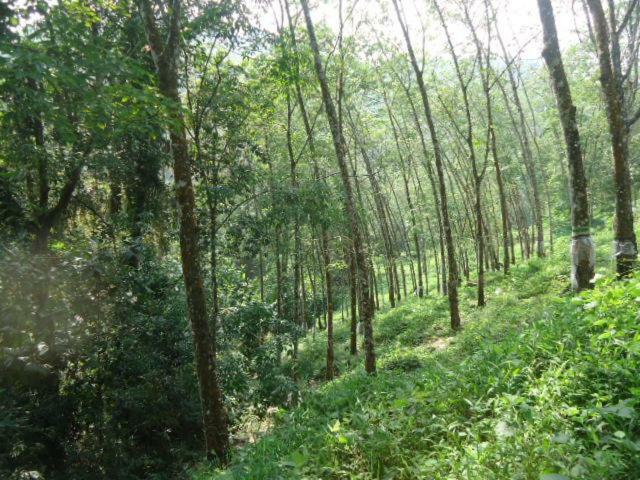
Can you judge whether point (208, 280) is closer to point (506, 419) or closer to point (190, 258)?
point (190, 258)

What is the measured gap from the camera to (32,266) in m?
7.69

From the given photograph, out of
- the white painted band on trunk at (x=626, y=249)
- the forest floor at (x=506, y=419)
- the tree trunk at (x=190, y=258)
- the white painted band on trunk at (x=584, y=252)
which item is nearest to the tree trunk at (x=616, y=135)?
the white painted band on trunk at (x=626, y=249)

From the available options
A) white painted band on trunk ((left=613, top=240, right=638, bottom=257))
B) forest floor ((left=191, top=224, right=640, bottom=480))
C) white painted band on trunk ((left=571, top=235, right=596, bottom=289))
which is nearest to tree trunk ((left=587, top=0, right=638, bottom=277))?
white painted band on trunk ((left=613, top=240, right=638, bottom=257))

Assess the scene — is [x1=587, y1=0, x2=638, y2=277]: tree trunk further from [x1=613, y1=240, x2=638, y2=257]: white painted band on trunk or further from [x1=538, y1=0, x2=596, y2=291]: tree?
[x1=538, y1=0, x2=596, y2=291]: tree

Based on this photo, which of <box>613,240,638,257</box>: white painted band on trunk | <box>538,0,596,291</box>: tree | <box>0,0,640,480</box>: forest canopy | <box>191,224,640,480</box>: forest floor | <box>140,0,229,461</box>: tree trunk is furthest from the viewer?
<box>538,0,596,291</box>: tree

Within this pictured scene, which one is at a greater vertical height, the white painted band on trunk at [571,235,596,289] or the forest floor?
the white painted band on trunk at [571,235,596,289]

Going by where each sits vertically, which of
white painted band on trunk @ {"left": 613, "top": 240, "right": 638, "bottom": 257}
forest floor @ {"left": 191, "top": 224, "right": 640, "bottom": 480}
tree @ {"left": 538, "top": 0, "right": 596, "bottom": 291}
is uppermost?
tree @ {"left": 538, "top": 0, "right": 596, "bottom": 291}

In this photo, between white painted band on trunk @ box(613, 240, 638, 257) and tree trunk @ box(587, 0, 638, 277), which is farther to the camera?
tree trunk @ box(587, 0, 638, 277)

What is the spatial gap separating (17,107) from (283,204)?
491 cm

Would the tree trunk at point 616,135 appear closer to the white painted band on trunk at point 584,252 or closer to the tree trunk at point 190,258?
the white painted band on trunk at point 584,252

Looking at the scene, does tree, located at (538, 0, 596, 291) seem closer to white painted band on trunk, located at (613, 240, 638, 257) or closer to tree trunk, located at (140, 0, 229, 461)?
white painted band on trunk, located at (613, 240, 638, 257)

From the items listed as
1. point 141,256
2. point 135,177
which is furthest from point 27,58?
point 135,177

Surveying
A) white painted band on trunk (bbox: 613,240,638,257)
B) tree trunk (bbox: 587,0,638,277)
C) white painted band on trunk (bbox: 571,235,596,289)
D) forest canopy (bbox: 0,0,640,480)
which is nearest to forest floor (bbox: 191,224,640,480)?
forest canopy (bbox: 0,0,640,480)

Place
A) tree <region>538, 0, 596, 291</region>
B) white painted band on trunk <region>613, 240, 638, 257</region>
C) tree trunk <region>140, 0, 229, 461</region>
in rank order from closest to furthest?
tree trunk <region>140, 0, 229, 461</region>, white painted band on trunk <region>613, 240, 638, 257</region>, tree <region>538, 0, 596, 291</region>
